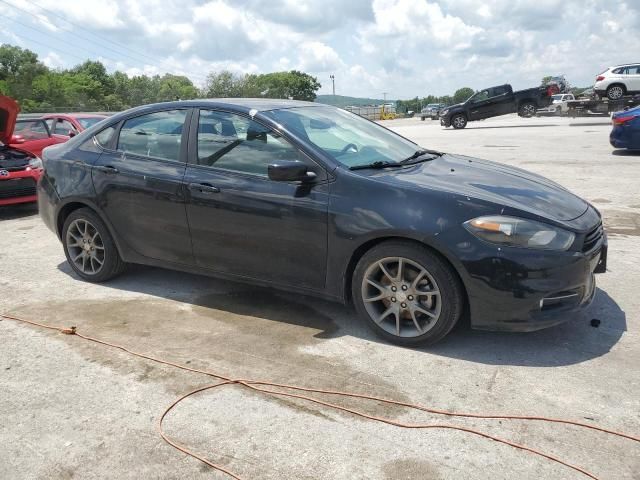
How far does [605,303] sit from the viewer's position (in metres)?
4.31

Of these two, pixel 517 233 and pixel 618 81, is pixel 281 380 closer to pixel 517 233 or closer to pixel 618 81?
pixel 517 233

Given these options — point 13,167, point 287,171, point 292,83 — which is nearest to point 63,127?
point 13,167

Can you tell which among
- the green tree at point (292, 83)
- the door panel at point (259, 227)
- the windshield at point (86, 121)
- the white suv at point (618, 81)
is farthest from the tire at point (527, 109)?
the green tree at point (292, 83)

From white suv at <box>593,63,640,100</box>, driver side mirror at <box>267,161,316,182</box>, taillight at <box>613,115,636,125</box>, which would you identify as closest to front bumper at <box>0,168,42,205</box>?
driver side mirror at <box>267,161,316,182</box>

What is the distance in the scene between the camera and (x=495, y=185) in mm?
3871

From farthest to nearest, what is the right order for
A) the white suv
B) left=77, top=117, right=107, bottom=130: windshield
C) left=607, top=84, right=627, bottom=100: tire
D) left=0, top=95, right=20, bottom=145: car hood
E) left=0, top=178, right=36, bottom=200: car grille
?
left=607, top=84, right=627, bottom=100: tire < the white suv < left=77, top=117, right=107, bottom=130: windshield < left=0, top=95, right=20, bottom=145: car hood < left=0, top=178, right=36, bottom=200: car grille

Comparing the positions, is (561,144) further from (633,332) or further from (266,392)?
(266,392)

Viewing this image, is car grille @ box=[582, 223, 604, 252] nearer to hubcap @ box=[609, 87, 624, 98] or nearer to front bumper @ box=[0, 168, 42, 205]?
front bumper @ box=[0, 168, 42, 205]

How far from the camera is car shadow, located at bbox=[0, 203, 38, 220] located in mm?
Answer: 8688

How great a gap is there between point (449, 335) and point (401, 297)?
1.64 feet

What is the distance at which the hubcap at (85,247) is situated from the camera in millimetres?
5070

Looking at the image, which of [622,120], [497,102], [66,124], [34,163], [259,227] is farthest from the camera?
[497,102]

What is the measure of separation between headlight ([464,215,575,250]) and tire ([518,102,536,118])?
2655 centimetres

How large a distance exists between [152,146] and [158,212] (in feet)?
1.88
